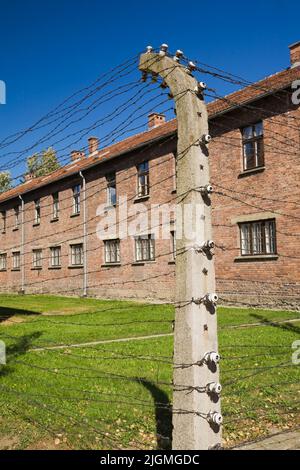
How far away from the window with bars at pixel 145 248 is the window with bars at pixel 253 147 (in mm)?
5740

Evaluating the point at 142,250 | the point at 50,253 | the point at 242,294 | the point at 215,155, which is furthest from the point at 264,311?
the point at 50,253

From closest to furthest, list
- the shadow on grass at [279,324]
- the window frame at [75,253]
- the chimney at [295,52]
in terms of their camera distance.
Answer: the shadow on grass at [279,324] < the chimney at [295,52] < the window frame at [75,253]

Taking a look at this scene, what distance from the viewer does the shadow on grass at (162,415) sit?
4164 millimetres

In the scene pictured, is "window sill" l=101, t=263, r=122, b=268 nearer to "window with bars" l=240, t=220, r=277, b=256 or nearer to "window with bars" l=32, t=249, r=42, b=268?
"window with bars" l=240, t=220, r=277, b=256

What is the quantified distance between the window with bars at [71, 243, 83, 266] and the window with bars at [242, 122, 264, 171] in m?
11.6

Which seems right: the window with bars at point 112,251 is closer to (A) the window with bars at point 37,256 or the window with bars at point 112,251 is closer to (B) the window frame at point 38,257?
(B) the window frame at point 38,257

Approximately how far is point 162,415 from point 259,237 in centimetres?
1148

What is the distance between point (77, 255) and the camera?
81.9 feet

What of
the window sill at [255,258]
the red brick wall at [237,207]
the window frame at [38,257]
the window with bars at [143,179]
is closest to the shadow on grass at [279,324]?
the red brick wall at [237,207]

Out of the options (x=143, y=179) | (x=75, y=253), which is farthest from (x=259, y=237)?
(x=75, y=253)

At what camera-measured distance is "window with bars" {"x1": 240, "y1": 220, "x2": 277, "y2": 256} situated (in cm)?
1527

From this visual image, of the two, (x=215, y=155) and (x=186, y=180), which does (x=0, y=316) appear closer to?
(x=215, y=155)

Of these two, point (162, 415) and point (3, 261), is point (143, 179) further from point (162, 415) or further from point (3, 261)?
point (3, 261)

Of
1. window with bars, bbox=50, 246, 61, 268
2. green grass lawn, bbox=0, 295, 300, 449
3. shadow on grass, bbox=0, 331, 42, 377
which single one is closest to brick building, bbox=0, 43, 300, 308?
shadow on grass, bbox=0, 331, 42, 377
